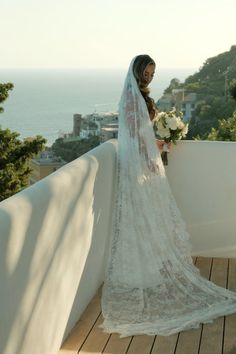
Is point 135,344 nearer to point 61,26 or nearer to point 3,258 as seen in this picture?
point 3,258

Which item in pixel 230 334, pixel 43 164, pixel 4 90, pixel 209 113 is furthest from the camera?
pixel 209 113

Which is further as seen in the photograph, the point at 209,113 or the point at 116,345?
the point at 209,113

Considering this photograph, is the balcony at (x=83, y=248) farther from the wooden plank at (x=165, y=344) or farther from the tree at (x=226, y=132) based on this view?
the tree at (x=226, y=132)

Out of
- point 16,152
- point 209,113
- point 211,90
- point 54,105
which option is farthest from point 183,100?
point 54,105

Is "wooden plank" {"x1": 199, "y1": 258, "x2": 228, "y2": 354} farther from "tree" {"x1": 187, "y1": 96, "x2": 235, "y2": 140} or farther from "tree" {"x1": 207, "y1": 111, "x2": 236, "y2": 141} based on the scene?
"tree" {"x1": 187, "y1": 96, "x2": 235, "y2": 140}

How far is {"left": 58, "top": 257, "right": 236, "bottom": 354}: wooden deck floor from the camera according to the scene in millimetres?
2910

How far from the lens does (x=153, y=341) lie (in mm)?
3016

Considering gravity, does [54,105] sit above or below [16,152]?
below

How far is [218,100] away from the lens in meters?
15.5

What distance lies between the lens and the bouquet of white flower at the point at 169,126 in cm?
414

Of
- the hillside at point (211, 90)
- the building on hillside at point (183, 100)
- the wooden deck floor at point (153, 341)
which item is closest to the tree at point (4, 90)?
the building on hillside at point (183, 100)

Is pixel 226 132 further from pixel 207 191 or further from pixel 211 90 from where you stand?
pixel 211 90

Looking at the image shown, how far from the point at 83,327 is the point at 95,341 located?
0.19 meters

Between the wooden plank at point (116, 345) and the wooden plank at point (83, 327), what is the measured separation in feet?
0.43
